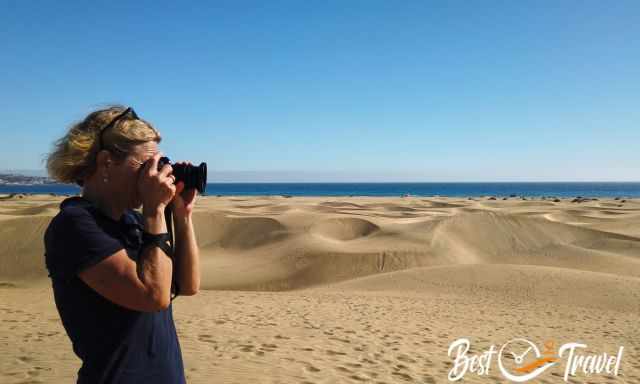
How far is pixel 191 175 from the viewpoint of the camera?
2174 millimetres

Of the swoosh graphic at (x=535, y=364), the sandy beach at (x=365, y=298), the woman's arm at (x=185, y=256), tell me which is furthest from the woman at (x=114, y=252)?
the swoosh graphic at (x=535, y=364)

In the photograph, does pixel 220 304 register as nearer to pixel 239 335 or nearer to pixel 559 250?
pixel 239 335

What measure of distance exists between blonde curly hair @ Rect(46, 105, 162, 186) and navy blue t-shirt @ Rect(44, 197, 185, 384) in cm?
16

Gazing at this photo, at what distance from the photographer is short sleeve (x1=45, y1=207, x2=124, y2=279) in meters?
1.77

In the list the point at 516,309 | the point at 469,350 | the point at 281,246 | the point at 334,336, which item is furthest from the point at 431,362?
the point at 281,246

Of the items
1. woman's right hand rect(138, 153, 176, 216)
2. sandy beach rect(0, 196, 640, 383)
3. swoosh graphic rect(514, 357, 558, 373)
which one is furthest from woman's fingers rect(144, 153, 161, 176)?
swoosh graphic rect(514, 357, 558, 373)

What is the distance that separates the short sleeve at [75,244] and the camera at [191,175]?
0.43m

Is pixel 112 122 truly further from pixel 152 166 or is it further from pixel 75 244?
pixel 75 244

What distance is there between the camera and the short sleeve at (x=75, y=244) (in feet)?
5.81

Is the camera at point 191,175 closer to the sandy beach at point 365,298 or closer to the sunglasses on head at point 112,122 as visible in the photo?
the sunglasses on head at point 112,122

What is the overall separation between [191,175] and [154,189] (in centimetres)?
27

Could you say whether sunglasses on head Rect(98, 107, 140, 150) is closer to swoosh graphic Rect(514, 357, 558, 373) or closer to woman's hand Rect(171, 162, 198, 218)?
woman's hand Rect(171, 162, 198, 218)

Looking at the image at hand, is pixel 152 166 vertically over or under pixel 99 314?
over

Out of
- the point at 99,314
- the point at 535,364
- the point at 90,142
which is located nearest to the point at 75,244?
the point at 99,314
